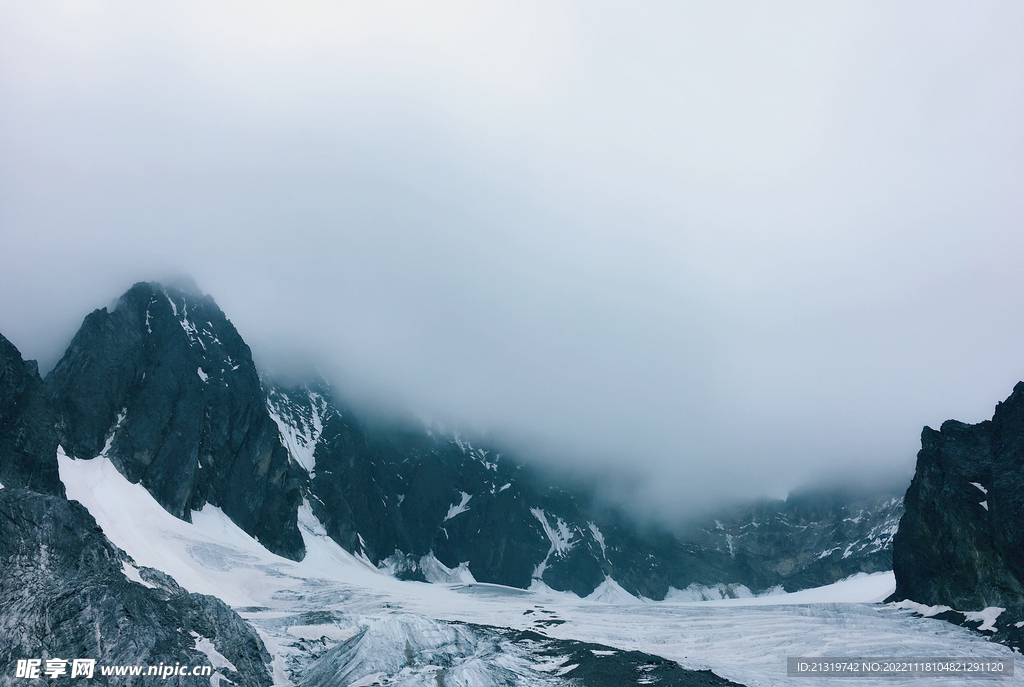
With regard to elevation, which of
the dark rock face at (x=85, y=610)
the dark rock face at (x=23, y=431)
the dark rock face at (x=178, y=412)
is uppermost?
the dark rock face at (x=178, y=412)

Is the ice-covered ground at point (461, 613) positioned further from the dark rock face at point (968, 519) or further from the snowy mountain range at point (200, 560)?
the dark rock face at point (968, 519)

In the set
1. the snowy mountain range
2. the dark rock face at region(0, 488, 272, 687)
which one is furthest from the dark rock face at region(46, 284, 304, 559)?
the dark rock face at region(0, 488, 272, 687)

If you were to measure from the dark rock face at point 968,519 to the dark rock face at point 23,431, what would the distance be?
127 metres

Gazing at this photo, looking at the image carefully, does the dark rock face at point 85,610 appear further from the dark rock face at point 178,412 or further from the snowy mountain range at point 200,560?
the dark rock face at point 178,412

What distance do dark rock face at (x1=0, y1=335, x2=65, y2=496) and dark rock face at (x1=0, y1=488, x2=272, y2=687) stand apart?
24.8m

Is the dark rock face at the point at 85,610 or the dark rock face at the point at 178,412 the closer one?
the dark rock face at the point at 85,610

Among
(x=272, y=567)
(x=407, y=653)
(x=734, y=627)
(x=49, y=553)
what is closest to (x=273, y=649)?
(x=407, y=653)

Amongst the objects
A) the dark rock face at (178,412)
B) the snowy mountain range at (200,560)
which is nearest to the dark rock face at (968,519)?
the snowy mountain range at (200,560)

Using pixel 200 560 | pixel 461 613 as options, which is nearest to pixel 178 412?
pixel 200 560

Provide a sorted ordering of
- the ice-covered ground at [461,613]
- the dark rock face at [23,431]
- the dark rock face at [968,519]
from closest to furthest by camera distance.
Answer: the ice-covered ground at [461,613] → the dark rock face at [968,519] → the dark rock face at [23,431]

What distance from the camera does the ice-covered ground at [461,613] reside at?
258 ft

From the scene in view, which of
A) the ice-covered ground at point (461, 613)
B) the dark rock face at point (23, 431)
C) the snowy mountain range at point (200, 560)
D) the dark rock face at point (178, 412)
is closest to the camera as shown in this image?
the snowy mountain range at point (200, 560)

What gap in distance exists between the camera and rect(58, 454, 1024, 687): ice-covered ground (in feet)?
258

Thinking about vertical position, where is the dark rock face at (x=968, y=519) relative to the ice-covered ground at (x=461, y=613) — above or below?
above
